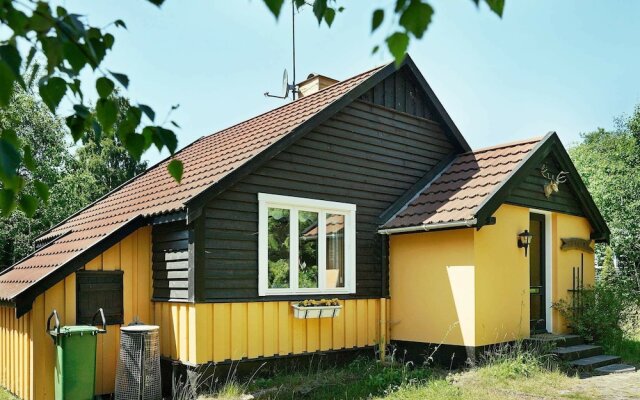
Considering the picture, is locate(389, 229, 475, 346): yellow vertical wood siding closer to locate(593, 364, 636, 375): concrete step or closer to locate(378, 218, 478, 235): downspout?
locate(378, 218, 478, 235): downspout

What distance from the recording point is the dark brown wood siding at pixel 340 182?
8.41 meters

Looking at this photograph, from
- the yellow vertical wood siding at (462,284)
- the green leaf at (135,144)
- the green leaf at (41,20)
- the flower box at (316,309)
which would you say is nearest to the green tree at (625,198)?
the yellow vertical wood siding at (462,284)

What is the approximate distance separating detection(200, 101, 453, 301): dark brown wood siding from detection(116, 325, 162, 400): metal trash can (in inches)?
36.4

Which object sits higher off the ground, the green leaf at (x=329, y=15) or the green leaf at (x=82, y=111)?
the green leaf at (x=329, y=15)

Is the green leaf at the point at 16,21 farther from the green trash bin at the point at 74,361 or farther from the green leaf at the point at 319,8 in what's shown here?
the green trash bin at the point at 74,361

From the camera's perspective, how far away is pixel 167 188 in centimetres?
991

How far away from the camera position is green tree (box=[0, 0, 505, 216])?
1.85 meters

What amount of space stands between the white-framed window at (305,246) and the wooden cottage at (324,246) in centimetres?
2

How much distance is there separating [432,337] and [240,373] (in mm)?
3297

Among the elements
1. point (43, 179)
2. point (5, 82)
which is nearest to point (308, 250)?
point (5, 82)

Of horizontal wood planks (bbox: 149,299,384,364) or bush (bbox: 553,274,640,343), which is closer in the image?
horizontal wood planks (bbox: 149,299,384,364)

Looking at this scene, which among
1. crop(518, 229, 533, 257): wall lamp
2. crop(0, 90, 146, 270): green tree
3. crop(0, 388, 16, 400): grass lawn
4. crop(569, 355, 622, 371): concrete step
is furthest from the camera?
crop(0, 90, 146, 270): green tree

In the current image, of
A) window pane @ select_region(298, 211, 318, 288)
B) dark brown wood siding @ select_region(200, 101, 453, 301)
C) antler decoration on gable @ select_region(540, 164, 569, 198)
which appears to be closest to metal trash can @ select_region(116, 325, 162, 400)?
dark brown wood siding @ select_region(200, 101, 453, 301)

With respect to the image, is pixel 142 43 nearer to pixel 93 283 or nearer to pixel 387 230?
pixel 93 283
